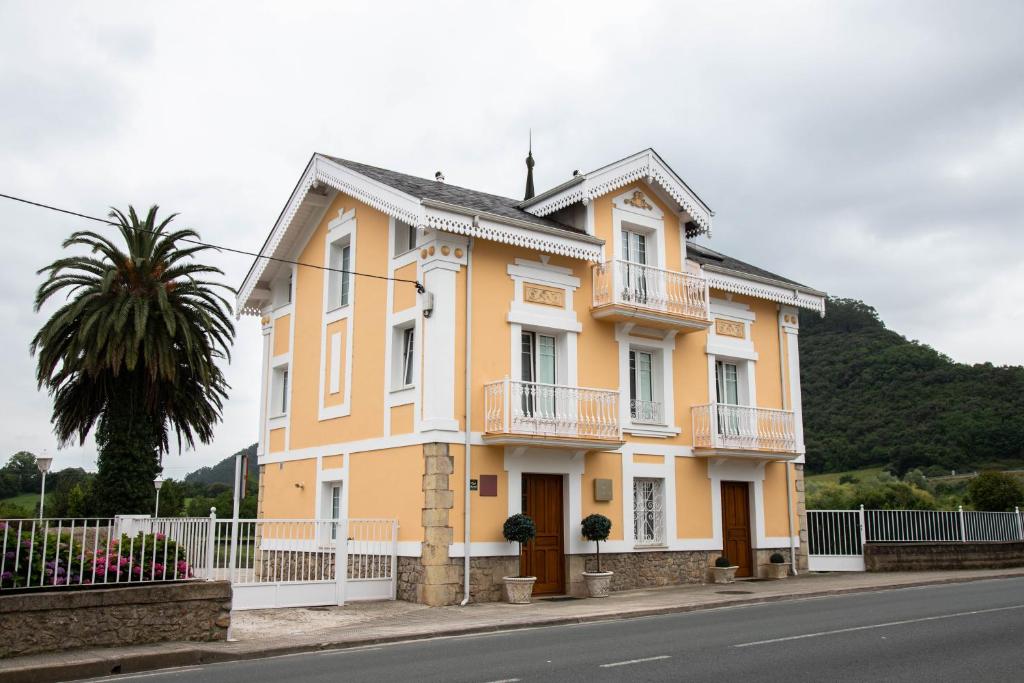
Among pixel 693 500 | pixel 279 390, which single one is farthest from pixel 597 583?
pixel 279 390

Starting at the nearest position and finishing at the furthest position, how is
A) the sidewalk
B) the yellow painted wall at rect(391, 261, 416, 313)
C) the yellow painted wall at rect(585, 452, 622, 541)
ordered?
the sidewalk < the yellow painted wall at rect(391, 261, 416, 313) < the yellow painted wall at rect(585, 452, 622, 541)

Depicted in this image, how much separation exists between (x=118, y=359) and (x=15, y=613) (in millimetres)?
12356

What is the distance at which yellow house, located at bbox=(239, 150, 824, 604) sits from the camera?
669 inches

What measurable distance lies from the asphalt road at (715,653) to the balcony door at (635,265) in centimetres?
756

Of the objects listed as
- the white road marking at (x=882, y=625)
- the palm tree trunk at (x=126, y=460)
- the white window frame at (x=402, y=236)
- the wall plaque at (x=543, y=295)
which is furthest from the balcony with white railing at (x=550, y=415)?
the palm tree trunk at (x=126, y=460)

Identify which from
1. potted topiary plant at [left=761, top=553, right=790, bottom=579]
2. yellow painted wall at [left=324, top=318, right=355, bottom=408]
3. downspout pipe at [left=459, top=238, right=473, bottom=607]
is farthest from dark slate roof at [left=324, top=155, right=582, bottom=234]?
potted topiary plant at [left=761, top=553, right=790, bottom=579]

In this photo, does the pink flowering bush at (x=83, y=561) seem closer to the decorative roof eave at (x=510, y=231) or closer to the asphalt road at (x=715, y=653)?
the asphalt road at (x=715, y=653)

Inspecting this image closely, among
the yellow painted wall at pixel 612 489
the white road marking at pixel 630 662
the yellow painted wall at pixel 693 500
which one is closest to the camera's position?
the white road marking at pixel 630 662

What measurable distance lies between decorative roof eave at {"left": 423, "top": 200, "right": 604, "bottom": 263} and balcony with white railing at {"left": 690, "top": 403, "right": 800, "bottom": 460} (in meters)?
4.62

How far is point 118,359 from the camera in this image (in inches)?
857

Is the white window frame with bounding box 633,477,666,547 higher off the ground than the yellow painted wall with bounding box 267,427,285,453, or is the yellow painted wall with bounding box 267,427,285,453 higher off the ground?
the yellow painted wall with bounding box 267,427,285,453

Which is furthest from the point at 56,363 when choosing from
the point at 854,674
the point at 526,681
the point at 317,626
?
the point at 854,674

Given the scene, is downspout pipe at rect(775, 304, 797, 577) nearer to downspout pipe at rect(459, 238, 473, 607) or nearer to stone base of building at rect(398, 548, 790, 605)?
stone base of building at rect(398, 548, 790, 605)

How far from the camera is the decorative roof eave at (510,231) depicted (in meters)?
16.5
